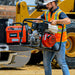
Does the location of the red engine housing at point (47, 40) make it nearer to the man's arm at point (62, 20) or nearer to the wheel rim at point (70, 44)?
the man's arm at point (62, 20)

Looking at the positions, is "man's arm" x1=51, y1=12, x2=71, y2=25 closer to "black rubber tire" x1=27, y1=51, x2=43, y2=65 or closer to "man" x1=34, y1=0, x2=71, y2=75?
"man" x1=34, y1=0, x2=71, y2=75

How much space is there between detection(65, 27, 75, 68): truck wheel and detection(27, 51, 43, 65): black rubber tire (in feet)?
3.96

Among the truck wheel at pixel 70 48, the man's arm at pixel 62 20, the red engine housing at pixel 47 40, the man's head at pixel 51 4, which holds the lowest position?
the truck wheel at pixel 70 48

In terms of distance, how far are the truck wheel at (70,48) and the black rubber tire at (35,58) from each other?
121 centimetres

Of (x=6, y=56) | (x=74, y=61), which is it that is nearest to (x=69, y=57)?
(x=74, y=61)

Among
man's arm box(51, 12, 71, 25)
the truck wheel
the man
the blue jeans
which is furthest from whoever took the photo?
the truck wheel

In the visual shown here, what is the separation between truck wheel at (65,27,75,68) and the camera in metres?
8.45

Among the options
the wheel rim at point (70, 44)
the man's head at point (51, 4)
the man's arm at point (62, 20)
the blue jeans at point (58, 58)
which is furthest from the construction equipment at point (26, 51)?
the man's arm at point (62, 20)

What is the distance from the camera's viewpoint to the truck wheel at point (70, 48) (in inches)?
333

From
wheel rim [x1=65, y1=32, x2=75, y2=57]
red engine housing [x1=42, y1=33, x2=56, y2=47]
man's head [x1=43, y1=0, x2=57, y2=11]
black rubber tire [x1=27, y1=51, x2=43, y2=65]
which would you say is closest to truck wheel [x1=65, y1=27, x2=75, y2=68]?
wheel rim [x1=65, y1=32, x2=75, y2=57]

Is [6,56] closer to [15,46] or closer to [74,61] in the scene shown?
[15,46]

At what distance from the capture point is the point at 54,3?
5.20 m

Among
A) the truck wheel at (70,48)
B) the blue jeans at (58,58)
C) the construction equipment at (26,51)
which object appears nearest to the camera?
the blue jeans at (58,58)

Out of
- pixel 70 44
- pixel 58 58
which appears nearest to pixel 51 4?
pixel 58 58
